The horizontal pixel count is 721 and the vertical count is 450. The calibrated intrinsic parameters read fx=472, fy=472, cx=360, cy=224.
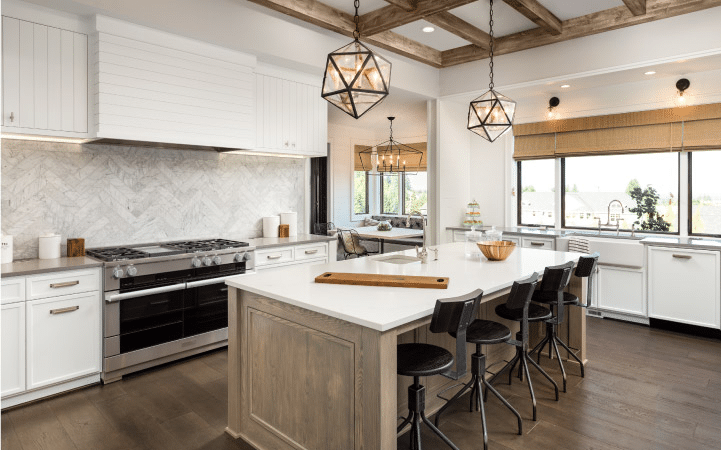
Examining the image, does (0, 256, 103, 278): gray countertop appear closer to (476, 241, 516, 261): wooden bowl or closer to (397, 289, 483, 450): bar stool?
(397, 289, 483, 450): bar stool

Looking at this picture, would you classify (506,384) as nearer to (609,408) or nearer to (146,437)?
(609,408)

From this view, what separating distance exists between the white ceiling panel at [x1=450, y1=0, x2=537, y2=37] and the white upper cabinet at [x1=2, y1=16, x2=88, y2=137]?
333 cm

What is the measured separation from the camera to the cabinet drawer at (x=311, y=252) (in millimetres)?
4898

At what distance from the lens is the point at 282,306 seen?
2.49 meters

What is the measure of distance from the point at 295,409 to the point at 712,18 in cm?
483

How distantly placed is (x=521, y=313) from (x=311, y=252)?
2.47 meters

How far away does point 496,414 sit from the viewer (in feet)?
10.0

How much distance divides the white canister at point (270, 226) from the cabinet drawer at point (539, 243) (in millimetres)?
3000

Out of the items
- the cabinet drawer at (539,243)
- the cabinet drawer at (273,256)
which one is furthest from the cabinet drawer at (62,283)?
the cabinet drawer at (539,243)

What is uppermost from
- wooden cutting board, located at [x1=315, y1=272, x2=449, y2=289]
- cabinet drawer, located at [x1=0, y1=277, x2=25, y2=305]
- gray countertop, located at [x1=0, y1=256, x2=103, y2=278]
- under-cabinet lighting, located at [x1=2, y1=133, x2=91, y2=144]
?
under-cabinet lighting, located at [x1=2, y1=133, x2=91, y2=144]

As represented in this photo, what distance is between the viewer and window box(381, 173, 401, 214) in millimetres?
10266

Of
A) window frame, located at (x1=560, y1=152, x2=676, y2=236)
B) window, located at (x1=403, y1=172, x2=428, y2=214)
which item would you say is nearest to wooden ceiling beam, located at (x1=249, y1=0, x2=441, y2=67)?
window frame, located at (x1=560, y1=152, x2=676, y2=236)

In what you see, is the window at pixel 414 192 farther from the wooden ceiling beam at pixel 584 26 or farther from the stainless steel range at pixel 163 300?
the stainless steel range at pixel 163 300

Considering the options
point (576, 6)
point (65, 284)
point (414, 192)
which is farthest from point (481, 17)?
point (414, 192)
